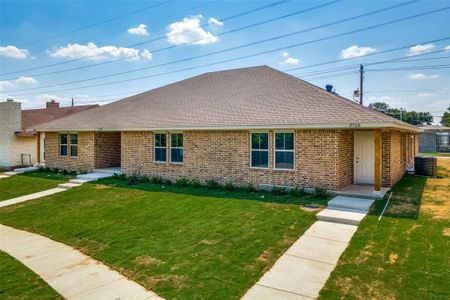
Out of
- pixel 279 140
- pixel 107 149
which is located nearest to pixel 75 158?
pixel 107 149

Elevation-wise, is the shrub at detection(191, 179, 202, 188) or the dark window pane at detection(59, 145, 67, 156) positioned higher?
the dark window pane at detection(59, 145, 67, 156)

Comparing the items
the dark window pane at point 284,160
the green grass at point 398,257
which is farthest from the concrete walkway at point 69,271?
the dark window pane at point 284,160

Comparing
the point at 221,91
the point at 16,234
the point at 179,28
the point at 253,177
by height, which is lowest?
the point at 16,234

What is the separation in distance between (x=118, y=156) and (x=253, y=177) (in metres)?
10.4

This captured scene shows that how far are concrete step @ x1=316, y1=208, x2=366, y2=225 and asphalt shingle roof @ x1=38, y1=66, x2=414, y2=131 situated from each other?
2.89 meters

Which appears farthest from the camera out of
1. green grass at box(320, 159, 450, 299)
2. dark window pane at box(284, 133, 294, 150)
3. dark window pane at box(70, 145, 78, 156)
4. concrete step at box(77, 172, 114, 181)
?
dark window pane at box(70, 145, 78, 156)

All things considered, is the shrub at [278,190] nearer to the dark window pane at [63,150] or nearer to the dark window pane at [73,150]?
the dark window pane at [73,150]

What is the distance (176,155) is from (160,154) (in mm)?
1035

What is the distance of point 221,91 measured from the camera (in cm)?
1678

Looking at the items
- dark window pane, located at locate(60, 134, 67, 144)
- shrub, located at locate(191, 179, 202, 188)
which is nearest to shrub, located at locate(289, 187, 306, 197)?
shrub, located at locate(191, 179, 202, 188)

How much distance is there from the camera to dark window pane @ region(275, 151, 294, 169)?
1148 cm

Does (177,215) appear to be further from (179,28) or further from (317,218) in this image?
(179,28)

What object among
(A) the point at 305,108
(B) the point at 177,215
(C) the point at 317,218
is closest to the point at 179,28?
(A) the point at 305,108

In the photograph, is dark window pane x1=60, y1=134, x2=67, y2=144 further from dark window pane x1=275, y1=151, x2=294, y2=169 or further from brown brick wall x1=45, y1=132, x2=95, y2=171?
dark window pane x1=275, y1=151, x2=294, y2=169
